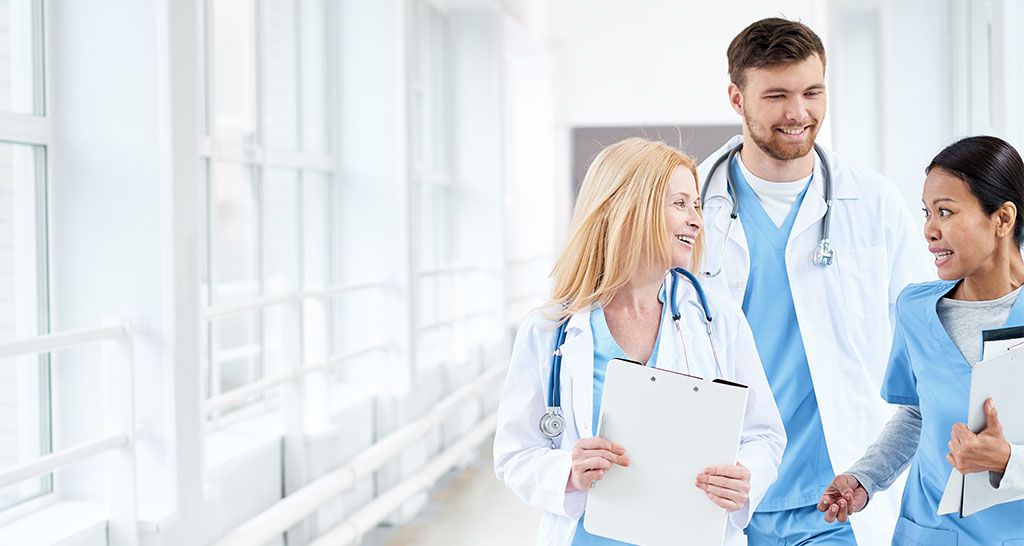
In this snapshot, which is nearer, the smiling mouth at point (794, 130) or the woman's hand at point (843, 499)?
the woman's hand at point (843, 499)

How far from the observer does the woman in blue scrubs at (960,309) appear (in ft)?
5.19

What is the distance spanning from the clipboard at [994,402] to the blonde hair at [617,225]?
1.58 feet

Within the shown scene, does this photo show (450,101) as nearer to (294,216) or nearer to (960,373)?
(294,216)

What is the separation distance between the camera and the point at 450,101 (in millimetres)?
6887

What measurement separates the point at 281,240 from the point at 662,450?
303cm

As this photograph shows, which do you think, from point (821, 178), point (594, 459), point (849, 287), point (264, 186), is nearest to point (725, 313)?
point (594, 459)

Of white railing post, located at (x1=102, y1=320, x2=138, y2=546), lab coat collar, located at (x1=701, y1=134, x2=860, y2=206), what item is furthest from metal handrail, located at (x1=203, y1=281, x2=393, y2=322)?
lab coat collar, located at (x1=701, y1=134, x2=860, y2=206)

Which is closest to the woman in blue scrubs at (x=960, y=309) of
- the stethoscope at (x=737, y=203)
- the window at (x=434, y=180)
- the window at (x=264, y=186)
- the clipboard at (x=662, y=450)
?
the clipboard at (x=662, y=450)

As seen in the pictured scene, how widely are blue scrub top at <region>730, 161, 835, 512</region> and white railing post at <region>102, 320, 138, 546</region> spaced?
1.44 m

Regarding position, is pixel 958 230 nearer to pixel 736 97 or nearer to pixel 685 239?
pixel 685 239

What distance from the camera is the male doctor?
2.09 metres

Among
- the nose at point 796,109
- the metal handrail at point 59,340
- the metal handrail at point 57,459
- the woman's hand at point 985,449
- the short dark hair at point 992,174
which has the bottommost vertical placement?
the metal handrail at point 57,459

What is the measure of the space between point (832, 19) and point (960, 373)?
511 cm

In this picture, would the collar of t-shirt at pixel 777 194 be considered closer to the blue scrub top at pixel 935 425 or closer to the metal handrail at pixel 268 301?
the blue scrub top at pixel 935 425
